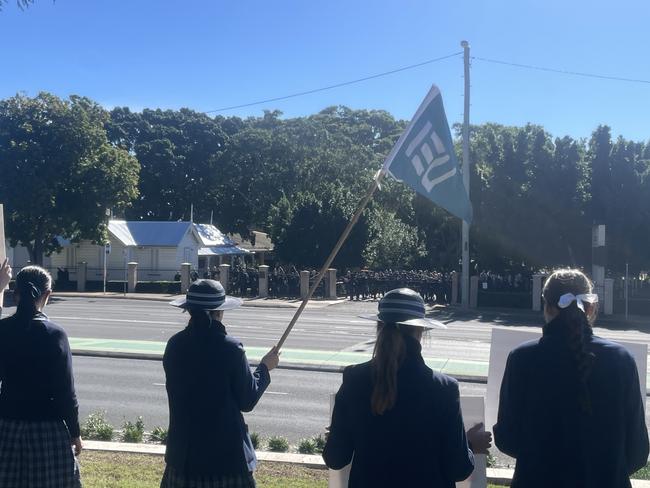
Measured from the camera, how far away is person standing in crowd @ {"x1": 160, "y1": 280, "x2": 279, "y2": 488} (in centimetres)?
385

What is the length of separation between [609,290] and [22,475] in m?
30.8

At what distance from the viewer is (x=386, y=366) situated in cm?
303

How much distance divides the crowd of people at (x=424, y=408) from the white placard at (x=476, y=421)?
1.92 ft

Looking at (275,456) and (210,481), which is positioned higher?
(210,481)

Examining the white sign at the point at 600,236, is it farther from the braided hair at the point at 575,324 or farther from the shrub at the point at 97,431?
the braided hair at the point at 575,324

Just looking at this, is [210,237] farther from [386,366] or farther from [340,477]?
[386,366]

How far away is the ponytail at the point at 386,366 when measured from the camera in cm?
299

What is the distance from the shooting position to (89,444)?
303 inches

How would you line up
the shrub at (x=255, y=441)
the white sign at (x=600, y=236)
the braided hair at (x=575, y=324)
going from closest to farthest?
the braided hair at (x=575, y=324), the shrub at (x=255, y=441), the white sign at (x=600, y=236)

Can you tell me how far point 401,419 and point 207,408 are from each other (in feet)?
4.10

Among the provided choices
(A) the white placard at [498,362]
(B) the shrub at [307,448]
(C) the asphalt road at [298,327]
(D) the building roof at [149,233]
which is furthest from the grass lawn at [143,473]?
(D) the building roof at [149,233]

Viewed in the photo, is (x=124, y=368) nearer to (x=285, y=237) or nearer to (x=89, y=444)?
(x=89, y=444)

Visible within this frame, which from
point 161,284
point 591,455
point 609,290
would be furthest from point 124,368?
point 161,284

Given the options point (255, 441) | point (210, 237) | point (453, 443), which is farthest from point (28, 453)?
point (210, 237)
